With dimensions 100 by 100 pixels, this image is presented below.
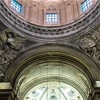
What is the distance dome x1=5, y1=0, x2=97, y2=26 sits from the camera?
17.8m

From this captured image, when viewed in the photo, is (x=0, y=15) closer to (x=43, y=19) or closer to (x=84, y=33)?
(x=43, y=19)

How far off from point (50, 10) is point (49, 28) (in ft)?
7.29

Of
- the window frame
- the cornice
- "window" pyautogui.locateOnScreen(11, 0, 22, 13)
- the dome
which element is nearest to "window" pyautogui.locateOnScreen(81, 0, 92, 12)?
the dome

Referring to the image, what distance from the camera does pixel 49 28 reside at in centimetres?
1722

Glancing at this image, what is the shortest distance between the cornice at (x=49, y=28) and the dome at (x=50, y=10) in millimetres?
677

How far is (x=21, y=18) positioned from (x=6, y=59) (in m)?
2.86

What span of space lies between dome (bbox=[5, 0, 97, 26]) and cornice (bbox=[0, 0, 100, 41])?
2.22 ft

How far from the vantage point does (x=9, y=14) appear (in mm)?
16328

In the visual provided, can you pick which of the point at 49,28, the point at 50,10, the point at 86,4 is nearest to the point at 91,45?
the point at 49,28

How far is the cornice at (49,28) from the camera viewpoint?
1594 cm

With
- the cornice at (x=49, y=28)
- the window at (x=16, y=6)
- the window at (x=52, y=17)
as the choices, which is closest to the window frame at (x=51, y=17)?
the window at (x=52, y=17)

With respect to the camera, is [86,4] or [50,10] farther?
[50,10]

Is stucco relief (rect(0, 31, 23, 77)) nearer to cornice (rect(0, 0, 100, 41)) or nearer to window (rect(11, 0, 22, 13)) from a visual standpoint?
cornice (rect(0, 0, 100, 41))

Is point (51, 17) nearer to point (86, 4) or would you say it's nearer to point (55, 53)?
point (86, 4)
